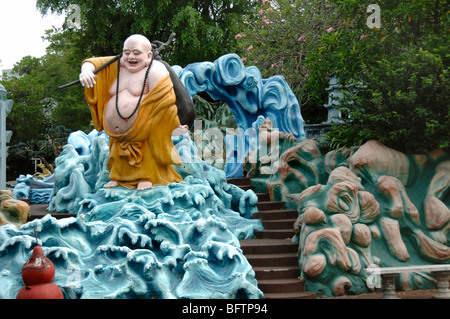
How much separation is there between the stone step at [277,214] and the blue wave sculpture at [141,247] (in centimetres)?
51

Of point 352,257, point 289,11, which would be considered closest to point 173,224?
point 352,257

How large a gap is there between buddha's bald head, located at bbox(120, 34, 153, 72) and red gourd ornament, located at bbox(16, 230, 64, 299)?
328 centimetres

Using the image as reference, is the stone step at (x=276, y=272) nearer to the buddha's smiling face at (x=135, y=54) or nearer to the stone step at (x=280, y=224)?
the stone step at (x=280, y=224)

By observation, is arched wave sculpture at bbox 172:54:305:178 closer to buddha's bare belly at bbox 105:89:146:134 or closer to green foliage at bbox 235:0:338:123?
green foliage at bbox 235:0:338:123

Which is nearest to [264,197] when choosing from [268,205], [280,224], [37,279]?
[268,205]

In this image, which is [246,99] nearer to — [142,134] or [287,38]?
[287,38]

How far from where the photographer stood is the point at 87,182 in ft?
30.3

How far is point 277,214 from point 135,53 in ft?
10.8

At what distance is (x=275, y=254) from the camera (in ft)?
23.7

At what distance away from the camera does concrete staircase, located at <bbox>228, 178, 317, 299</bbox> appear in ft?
21.1

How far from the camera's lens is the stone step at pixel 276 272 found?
6.67 meters

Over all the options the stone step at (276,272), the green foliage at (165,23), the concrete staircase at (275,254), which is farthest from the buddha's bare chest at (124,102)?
the green foliage at (165,23)

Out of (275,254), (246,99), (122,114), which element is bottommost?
(275,254)
